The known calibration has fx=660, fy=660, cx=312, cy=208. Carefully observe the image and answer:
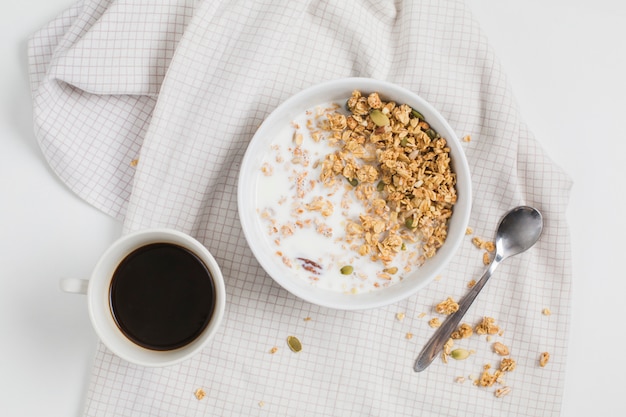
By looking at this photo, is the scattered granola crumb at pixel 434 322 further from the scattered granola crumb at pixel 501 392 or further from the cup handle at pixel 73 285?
the cup handle at pixel 73 285

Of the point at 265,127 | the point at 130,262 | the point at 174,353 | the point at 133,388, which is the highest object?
the point at 265,127

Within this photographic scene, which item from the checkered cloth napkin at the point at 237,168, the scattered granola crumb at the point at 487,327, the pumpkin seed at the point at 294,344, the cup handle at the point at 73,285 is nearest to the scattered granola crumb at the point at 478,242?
the checkered cloth napkin at the point at 237,168

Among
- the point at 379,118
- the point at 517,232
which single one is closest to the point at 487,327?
the point at 517,232

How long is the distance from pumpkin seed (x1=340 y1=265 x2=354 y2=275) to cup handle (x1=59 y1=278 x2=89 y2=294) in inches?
14.5

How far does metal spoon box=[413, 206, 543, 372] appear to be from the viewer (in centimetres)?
106

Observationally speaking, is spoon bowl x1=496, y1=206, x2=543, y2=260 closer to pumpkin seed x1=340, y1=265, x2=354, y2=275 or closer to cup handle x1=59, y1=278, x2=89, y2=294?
pumpkin seed x1=340, y1=265, x2=354, y2=275

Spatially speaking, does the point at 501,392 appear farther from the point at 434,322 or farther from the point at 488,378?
the point at 434,322

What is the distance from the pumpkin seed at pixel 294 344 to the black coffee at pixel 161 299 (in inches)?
6.4

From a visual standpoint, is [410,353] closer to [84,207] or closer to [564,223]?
[564,223]

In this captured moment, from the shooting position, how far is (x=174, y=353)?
95 cm

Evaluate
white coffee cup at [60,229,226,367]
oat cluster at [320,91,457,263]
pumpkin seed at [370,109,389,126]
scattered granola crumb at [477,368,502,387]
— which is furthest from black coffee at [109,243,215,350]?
scattered granola crumb at [477,368,502,387]

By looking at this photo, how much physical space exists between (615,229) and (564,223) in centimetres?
14

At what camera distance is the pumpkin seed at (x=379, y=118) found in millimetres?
994

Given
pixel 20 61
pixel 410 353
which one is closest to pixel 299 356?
pixel 410 353
